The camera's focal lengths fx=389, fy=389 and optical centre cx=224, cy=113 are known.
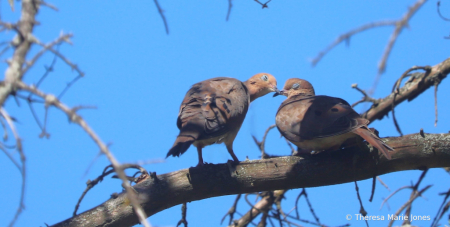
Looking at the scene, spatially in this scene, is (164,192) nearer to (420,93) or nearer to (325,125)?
(325,125)

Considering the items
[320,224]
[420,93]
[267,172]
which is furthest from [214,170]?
[420,93]


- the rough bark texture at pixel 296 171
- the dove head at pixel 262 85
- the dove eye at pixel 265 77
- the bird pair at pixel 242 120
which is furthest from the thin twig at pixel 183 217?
the dove eye at pixel 265 77

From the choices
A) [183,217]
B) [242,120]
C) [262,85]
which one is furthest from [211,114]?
[262,85]

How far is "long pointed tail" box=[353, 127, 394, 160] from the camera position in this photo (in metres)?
2.87

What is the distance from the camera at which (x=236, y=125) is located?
162 inches

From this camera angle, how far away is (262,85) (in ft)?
18.4

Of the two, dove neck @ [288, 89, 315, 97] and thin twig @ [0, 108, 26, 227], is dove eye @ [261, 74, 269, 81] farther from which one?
thin twig @ [0, 108, 26, 227]

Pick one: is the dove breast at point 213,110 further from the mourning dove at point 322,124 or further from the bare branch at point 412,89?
the bare branch at point 412,89

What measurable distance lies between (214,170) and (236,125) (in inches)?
45.2

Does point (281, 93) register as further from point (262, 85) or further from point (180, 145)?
point (180, 145)

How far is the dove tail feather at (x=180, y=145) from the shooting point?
10.0 feet

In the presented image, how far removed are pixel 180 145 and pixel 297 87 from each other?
259 centimetres

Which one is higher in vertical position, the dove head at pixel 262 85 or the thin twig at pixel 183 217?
the dove head at pixel 262 85

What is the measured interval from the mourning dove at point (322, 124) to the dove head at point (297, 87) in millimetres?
1041
